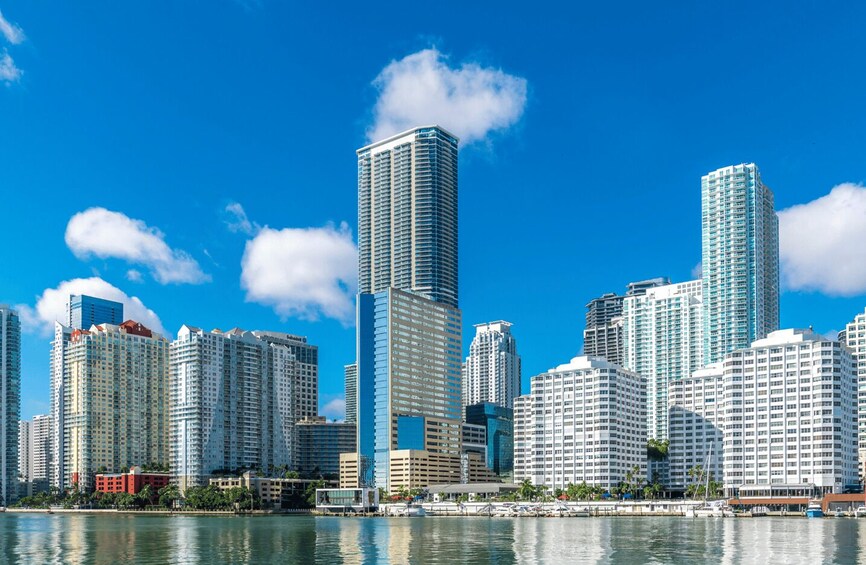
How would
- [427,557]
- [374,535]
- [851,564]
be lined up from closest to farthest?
[851,564] → [427,557] → [374,535]

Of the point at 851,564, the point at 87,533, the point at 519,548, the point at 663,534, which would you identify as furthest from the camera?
the point at 87,533

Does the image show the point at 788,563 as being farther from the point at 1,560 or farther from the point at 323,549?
the point at 1,560

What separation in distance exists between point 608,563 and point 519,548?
22210mm

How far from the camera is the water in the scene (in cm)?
10219

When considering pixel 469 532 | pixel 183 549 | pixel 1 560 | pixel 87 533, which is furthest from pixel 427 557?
pixel 87 533

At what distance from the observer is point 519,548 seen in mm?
116125

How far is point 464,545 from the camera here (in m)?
123

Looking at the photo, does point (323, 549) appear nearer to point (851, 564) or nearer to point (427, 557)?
point (427, 557)

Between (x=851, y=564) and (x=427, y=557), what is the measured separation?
39692 millimetres

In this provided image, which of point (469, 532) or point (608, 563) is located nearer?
point (608, 563)

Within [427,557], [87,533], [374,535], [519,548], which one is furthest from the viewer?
[87,533]

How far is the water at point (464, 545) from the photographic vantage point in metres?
102

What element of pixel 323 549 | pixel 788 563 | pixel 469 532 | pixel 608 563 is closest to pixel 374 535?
pixel 469 532

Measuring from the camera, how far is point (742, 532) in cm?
14650
